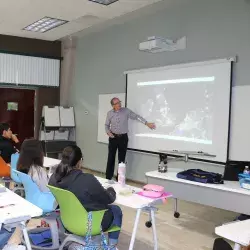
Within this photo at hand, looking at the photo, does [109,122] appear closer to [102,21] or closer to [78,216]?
[102,21]

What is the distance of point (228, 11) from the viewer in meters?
4.64

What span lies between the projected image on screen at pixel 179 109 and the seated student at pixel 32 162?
2.63m

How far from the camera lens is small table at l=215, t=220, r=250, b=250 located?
181 cm

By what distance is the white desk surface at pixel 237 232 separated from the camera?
1813 mm

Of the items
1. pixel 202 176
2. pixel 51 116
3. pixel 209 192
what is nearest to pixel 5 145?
pixel 202 176

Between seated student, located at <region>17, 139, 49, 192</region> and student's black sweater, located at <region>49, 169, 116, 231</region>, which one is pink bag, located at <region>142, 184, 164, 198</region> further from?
seated student, located at <region>17, 139, 49, 192</region>

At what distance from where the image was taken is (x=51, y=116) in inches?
302

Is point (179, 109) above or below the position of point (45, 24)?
below

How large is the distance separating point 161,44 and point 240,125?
5.69ft

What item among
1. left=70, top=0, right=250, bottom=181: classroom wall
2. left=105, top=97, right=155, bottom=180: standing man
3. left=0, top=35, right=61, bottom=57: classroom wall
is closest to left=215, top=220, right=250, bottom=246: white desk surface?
left=70, top=0, right=250, bottom=181: classroom wall

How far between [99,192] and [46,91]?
607 centimetres

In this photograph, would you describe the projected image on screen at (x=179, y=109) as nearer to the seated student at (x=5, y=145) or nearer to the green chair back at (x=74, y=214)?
the seated student at (x=5, y=145)

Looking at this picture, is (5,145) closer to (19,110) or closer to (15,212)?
(15,212)

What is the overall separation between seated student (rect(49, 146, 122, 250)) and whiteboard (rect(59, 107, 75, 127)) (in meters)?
5.17
